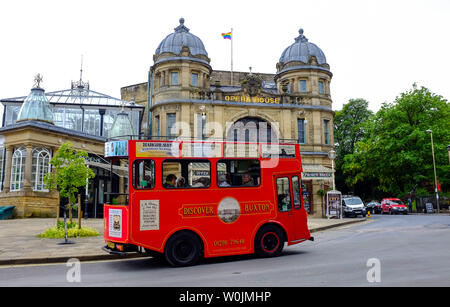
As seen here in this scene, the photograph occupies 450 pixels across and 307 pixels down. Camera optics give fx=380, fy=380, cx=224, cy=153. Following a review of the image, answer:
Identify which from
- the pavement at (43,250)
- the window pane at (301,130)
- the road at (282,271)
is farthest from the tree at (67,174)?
the window pane at (301,130)

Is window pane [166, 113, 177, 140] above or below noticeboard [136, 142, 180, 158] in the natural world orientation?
above

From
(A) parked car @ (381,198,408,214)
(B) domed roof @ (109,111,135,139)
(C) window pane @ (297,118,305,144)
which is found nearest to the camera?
(B) domed roof @ (109,111,135,139)

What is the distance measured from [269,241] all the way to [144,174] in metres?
4.10

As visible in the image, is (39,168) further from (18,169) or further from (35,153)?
(18,169)

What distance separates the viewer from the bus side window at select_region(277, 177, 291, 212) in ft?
36.8

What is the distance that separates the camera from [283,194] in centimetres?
1135

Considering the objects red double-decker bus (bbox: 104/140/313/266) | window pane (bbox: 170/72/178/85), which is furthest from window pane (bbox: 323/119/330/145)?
red double-decker bus (bbox: 104/140/313/266)

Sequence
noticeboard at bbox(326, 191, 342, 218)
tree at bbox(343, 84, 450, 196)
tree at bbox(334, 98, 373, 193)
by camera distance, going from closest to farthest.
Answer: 1. noticeboard at bbox(326, 191, 342, 218)
2. tree at bbox(343, 84, 450, 196)
3. tree at bbox(334, 98, 373, 193)

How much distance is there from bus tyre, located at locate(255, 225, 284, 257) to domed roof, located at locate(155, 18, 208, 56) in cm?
2778

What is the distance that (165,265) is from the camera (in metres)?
9.94

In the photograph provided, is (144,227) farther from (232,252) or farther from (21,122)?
(21,122)

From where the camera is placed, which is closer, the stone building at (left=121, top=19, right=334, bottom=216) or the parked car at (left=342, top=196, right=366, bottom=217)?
the parked car at (left=342, top=196, right=366, bottom=217)

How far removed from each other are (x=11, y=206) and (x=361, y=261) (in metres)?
23.1

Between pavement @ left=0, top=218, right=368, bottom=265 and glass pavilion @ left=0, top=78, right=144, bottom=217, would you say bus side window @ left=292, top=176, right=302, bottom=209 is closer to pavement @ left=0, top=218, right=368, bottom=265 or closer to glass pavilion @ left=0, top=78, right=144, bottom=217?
pavement @ left=0, top=218, right=368, bottom=265
